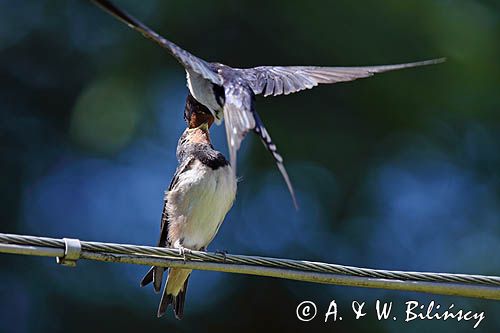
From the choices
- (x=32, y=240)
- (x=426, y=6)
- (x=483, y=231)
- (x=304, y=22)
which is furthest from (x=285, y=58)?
(x=32, y=240)

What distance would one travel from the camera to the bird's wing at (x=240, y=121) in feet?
14.5

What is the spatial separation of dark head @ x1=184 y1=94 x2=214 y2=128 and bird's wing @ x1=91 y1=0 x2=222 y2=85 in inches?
16.4

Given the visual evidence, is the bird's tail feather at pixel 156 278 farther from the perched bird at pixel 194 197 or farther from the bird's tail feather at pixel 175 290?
the bird's tail feather at pixel 175 290

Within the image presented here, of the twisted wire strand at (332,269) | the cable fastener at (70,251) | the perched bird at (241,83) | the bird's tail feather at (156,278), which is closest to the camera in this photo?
the cable fastener at (70,251)

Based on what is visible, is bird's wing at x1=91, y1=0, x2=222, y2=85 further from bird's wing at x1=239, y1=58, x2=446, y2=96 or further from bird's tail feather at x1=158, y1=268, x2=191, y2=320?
bird's tail feather at x1=158, y1=268, x2=191, y2=320

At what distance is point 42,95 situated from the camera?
35.7 feet

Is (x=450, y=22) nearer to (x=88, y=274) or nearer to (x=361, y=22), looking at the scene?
(x=361, y=22)

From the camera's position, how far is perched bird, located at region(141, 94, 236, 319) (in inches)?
219

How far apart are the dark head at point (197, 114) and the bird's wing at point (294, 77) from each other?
259 mm

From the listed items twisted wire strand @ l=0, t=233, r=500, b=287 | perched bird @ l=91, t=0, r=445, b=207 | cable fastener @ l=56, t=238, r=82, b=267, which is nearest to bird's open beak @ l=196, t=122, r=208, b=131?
perched bird @ l=91, t=0, r=445, b=207

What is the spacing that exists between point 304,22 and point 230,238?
2184mm

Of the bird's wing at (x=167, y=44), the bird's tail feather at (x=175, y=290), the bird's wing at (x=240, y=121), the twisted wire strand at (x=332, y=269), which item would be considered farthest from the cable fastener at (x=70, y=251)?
the bird's tail feather at (x=175, y=290)

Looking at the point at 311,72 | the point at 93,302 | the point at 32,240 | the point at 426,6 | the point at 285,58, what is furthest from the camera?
the point at 426,6

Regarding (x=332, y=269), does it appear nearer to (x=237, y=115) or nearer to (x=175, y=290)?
(x=237, y=115)
